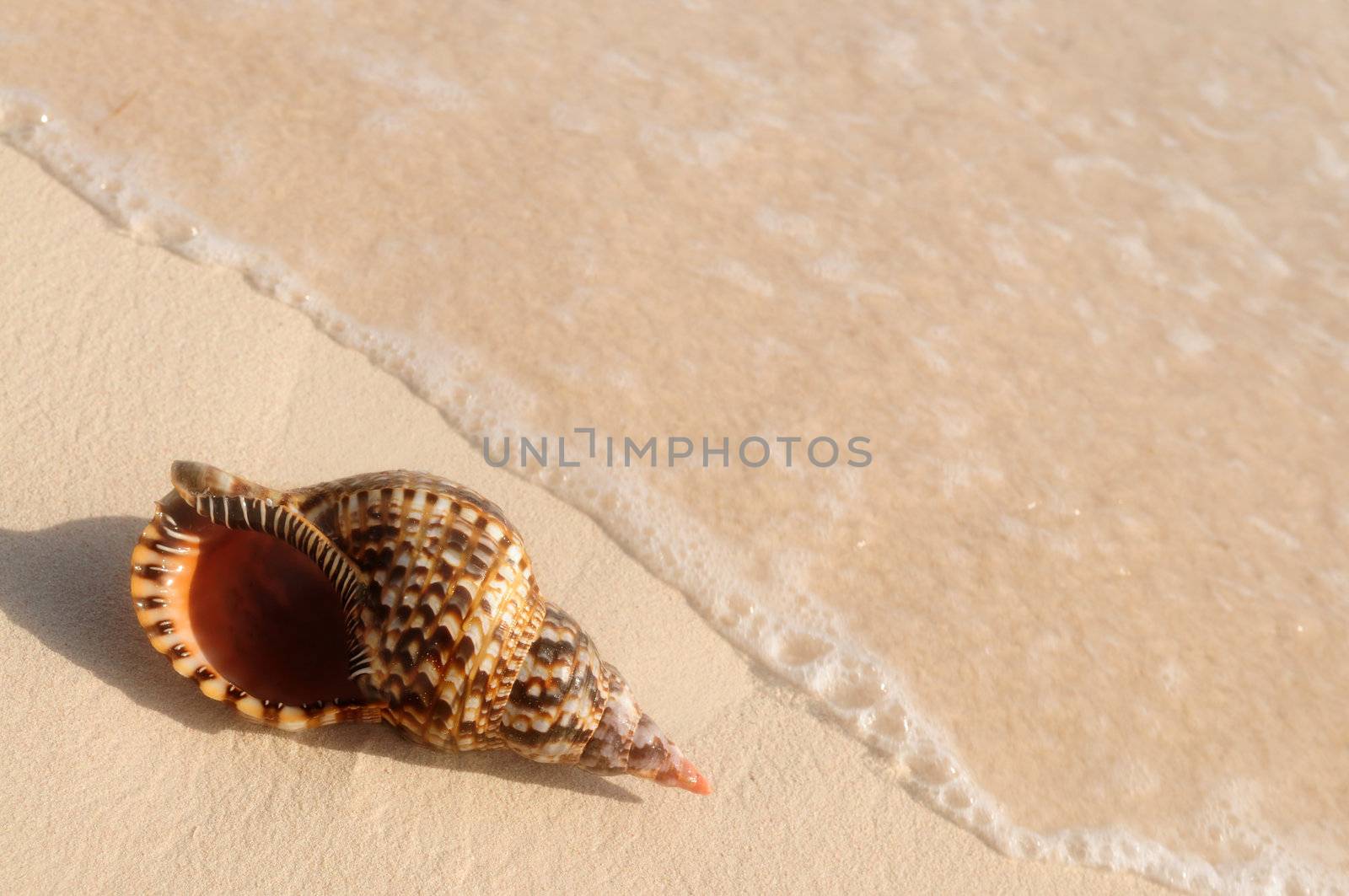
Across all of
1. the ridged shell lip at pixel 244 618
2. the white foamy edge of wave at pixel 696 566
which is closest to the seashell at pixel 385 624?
the ridged shell lip at pixel 244 618

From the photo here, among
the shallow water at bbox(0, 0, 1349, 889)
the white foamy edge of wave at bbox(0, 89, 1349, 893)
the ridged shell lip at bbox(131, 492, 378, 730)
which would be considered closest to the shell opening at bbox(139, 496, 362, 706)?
the ridged shell lip at bbox(131, 492, 378, 730)

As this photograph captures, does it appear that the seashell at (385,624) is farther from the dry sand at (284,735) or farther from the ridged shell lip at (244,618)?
the dry sand at (284,735)

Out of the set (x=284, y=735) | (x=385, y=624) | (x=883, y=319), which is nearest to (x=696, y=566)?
(x=385, y=624)

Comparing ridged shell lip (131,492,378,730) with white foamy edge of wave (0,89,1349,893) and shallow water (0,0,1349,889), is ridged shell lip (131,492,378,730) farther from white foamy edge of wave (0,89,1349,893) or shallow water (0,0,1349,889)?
white foamy edge of wave (0,89,1349,893)

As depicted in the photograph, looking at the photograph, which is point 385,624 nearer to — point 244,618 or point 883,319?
point 244,618

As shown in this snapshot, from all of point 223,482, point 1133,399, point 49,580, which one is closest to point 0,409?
point 49,580

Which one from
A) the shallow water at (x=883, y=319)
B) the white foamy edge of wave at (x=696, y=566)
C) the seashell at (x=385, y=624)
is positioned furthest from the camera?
the shallow water at (x=883, y=319)
